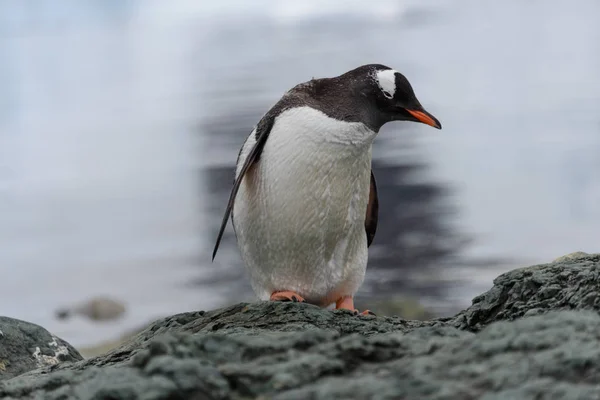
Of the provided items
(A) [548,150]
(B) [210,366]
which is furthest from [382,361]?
(A) [548,150]

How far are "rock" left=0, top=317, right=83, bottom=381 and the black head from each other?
111cm

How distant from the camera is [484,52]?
26359mm

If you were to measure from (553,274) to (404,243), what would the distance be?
24.5 feet

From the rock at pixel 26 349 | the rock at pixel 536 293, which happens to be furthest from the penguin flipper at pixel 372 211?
the rock at pixel 536 293

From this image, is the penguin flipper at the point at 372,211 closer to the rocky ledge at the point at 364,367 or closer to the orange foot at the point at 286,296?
the orange foot at the point at 286,296

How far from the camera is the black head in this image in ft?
9.59

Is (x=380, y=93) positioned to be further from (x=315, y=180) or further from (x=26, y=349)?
(x=26, y=349)

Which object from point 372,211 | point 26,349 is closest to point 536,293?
point 26,349

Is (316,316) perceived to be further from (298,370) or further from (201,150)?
(201,150)

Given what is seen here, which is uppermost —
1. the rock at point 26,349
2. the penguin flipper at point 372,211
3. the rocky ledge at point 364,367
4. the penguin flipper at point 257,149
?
the penguin flipper at point 257,149

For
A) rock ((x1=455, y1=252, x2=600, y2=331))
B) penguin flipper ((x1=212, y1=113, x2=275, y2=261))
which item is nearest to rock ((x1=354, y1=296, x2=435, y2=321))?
penguin flipper ((x1=212, y1=113, x2=275, y2=261))

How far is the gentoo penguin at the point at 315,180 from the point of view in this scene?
293cm

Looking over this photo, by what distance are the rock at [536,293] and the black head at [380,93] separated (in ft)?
3.15

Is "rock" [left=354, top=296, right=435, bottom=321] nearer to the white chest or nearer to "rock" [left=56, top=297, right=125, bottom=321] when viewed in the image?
"rock" [left=56, top=297, right=125, bottom=321]
